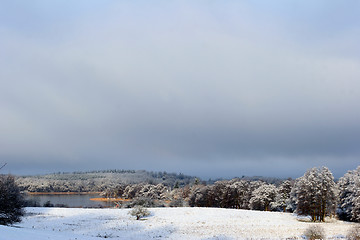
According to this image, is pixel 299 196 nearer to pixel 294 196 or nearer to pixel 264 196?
pixel 294 196

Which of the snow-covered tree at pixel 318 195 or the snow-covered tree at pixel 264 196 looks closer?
the snow-covered tree at pixel 318 195

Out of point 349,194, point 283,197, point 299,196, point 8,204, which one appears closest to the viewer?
point 8,204

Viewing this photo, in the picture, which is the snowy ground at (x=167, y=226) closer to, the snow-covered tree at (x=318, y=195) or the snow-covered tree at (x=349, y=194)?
the snow-covered tree at (x=349, y=194)

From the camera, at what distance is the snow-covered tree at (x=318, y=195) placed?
151 feet

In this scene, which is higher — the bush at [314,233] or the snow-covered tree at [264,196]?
the bush at [314,233]

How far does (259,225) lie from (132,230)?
18.5m

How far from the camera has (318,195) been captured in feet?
152

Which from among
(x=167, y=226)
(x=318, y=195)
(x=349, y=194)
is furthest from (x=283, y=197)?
(x=167, y=226)

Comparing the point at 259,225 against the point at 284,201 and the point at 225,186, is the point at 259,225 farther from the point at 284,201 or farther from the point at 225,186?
the point at 225,186

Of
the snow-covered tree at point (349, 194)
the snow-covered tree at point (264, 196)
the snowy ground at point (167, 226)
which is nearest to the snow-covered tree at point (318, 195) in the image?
the snow-covered tree at point (349, 194)

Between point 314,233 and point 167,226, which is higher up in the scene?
point 314,233

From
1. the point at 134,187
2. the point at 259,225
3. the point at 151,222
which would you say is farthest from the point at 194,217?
the point at 134,187

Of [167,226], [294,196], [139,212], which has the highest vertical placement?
[294,196]

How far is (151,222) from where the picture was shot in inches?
1604
